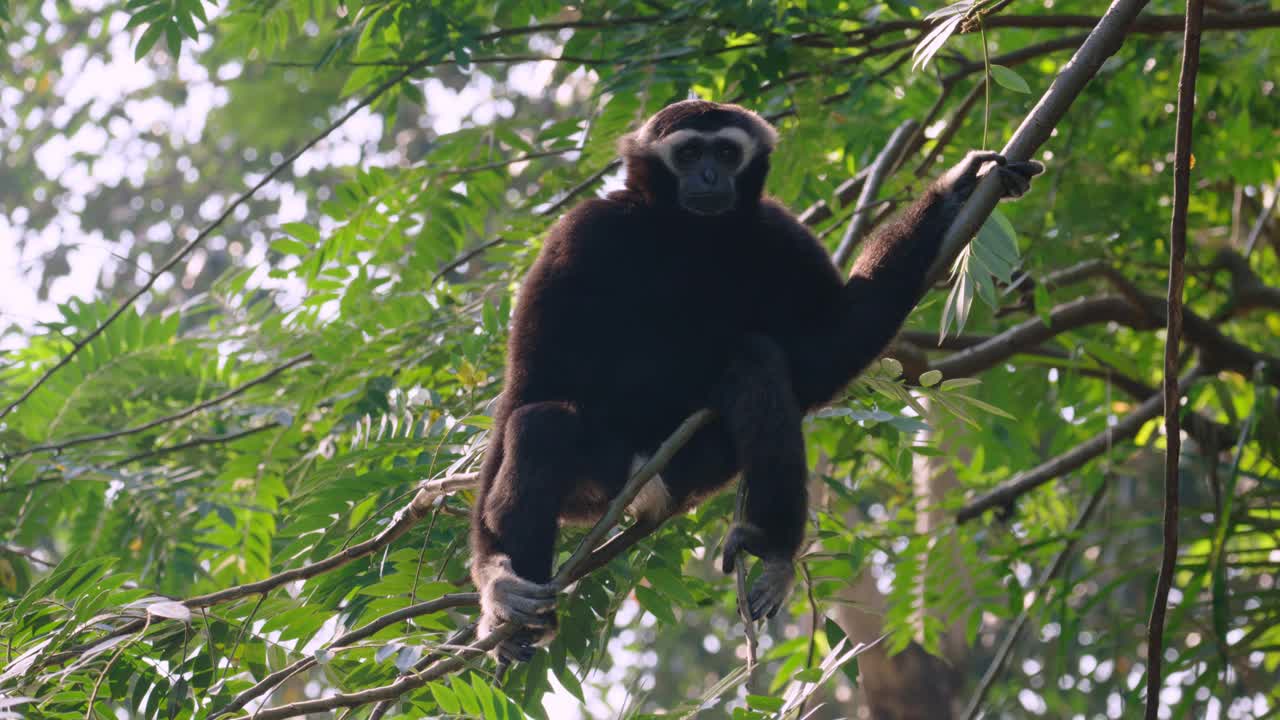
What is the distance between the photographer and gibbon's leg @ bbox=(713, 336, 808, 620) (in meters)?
3.24

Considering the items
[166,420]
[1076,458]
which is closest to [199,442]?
[166,420]

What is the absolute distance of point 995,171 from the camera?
9.79 feet

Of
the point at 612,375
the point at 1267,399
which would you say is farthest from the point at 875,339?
the point at 1267,399

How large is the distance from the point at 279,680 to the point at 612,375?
1407 millimetres

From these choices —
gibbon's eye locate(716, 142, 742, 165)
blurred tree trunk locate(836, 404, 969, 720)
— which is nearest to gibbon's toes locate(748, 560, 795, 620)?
gibbon's eye locate(716, 142, 742, 165)

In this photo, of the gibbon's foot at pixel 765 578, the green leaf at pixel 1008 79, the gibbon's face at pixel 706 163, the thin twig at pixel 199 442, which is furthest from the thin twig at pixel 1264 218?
the thin twig at pixel 199 442

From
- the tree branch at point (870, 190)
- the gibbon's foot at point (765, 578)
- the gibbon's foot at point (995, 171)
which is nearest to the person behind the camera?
the gibbon's foot at point (995, 171)

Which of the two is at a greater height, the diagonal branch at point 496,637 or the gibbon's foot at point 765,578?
the diagonal branch at point 496,637

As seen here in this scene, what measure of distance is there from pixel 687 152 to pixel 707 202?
19cm

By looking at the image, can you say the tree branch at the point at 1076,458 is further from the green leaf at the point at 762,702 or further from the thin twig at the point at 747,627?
the green leaf at the point at 762,702

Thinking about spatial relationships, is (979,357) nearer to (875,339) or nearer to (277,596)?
(875,339)

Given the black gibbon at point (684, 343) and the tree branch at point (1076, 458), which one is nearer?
the black gibbon at point (684, 343)

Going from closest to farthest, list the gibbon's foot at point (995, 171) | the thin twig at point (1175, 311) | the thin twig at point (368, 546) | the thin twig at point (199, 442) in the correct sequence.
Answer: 1. the thin twig at point (1175, 311)
2. the gibbon's foot at point (995, 171)
3. the thin twig at point (368, 546)
4. the thin twig at point (199, 442)

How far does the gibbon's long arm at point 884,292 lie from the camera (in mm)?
3330
